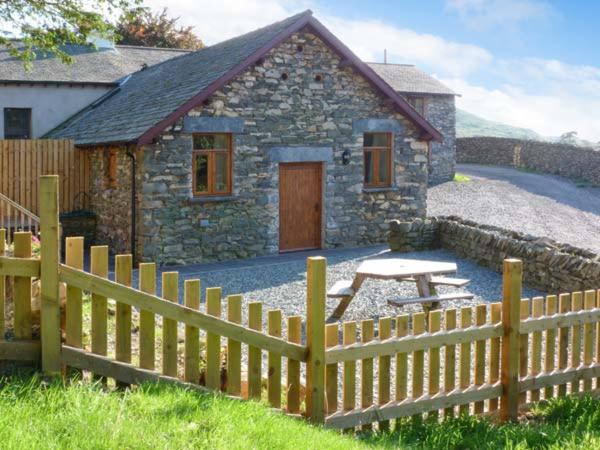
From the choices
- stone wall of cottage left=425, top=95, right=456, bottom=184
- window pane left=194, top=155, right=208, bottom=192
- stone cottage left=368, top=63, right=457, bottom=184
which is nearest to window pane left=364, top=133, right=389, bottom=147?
window pane left=194, top=155, right=208, bottom=192

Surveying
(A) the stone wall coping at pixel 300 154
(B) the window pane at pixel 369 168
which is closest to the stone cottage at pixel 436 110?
(B) the window pane at pixel 369 168

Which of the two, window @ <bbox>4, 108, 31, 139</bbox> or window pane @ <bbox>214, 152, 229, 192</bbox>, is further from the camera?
window @ <bbox>4, 108, 31, 139</bbox>

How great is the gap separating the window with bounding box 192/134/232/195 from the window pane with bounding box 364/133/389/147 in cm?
415

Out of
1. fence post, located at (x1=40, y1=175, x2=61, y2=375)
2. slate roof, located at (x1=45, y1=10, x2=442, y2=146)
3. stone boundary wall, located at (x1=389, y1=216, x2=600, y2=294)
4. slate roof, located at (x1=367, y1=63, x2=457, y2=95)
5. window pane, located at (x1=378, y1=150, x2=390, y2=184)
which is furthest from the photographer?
slate roof, located at (x1=367, y1=63, x2=457, y2=95)

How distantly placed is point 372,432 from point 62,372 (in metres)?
2.42

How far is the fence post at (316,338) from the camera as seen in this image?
Result: 5.25 m

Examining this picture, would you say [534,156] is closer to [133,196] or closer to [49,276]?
[133,196]

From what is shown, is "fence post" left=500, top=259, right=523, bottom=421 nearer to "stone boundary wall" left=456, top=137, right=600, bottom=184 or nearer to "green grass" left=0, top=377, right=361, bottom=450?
"green grass" left=0, top=377, right=361, bottom=450

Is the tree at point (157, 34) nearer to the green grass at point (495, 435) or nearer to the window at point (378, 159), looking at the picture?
the window at point (378, 159)

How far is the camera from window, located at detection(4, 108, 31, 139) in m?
23.5

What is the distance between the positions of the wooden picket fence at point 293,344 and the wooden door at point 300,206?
1084 centimetres

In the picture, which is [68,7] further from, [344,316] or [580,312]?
[580,312]

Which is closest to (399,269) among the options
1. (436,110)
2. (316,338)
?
(316,338)

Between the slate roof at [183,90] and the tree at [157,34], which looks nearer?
the slate roof at [183,90]
